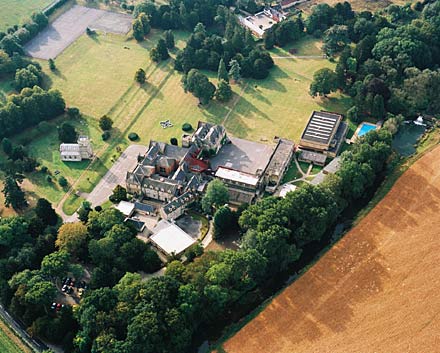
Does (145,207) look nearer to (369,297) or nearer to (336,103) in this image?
(369,297)

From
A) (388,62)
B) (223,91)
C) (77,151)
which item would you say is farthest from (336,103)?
(77,151)

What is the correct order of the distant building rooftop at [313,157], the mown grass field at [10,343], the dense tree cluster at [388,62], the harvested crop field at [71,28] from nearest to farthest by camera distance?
the mown grass field at [10,343]
the distant building rooftop at [313,157]
the dense tree cluster at [388,62]
the harvested crop field at [71,28]

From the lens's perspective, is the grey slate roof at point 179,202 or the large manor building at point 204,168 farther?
the large manor building at point 204,168

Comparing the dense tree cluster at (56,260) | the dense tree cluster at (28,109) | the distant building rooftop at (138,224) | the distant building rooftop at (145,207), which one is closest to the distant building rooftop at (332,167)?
the distant building rooftop at (145,207)

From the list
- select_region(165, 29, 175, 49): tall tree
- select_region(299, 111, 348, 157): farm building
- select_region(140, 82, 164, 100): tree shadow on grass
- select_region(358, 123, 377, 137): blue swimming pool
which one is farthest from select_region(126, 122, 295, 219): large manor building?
select_region(165, 29, 175, 49): tall tree

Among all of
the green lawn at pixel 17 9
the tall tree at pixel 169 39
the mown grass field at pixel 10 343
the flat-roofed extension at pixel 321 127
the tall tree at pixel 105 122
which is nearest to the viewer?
the mown grass field at pixel 10 343

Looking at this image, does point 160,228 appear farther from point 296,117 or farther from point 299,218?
point 296,117

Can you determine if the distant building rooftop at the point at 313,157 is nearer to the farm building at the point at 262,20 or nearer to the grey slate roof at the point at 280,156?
the grey slate roof at the point at 280,156
